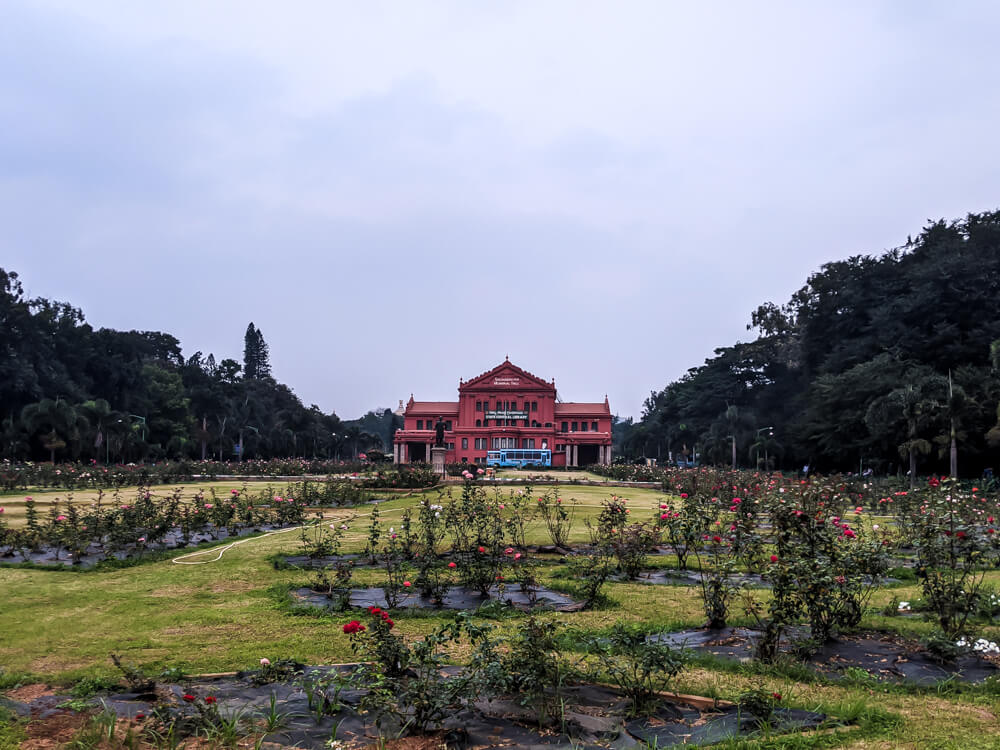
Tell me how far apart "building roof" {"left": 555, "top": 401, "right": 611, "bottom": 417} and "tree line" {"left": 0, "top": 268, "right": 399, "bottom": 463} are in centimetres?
2458

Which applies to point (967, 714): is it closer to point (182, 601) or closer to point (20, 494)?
point (182, 601)

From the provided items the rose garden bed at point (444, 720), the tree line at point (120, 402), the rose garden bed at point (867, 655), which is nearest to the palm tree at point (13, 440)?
the tree line at point (120, 402)

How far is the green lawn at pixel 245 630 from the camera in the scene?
4055mm

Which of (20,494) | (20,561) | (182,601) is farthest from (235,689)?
(20,494)

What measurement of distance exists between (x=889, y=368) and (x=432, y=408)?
134 ft

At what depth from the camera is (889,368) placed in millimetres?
38438

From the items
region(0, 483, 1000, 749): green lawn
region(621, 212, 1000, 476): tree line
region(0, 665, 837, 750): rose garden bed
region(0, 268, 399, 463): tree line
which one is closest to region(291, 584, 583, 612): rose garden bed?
region(0, 483, 1000, 749): green lawn

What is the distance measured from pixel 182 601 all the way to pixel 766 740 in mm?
5575

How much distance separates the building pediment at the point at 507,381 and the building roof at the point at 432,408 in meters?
2.72

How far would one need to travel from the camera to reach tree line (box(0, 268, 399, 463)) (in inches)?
1507

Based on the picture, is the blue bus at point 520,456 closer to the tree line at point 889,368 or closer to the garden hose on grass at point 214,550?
the tree line at point 889,368

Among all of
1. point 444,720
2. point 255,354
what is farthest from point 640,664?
point 255,354

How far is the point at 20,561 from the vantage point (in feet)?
30.3

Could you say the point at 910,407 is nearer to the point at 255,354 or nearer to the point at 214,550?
the point at 214,550
